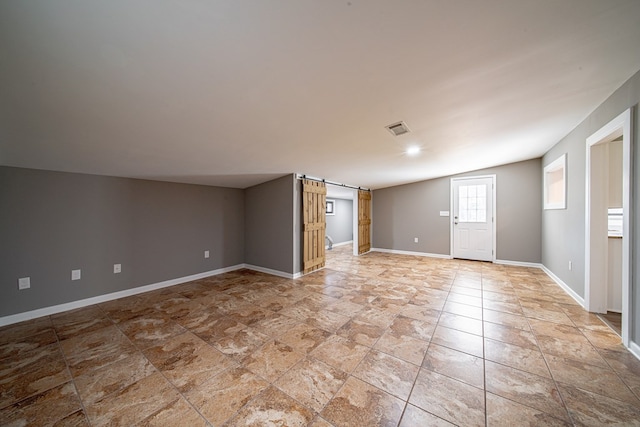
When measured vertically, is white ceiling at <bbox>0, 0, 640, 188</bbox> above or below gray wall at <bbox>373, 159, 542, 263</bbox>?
above

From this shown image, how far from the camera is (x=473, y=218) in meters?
5.61

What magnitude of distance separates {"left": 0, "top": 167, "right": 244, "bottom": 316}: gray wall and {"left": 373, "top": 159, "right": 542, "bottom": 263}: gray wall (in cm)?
482

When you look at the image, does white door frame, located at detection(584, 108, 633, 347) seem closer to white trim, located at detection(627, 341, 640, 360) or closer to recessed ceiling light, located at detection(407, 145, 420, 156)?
white trim, located at detection(627, 341, 640, 360)

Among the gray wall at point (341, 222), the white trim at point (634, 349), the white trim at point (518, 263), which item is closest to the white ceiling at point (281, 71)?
the white trim at point (634, 349)

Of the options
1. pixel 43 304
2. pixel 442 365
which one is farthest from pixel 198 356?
pixel 43 304

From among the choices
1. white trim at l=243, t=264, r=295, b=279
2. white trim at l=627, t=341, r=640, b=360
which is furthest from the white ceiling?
white trim at l=243, t=264, r=295, b=279

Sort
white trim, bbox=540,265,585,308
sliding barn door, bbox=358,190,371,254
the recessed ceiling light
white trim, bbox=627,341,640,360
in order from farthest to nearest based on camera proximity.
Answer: sliding barn door, bbox=358,190,371,254, the recessed ceiling light, white trim, bbox=540,265,585,308, white trim, bbox=627,341,640,360

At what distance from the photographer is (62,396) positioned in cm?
155

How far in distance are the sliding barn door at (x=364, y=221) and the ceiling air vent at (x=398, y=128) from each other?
390 centimetres

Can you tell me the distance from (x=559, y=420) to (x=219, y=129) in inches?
129

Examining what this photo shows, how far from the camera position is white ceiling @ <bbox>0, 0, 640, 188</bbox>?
1.09 metres

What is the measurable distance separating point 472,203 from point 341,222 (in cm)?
424

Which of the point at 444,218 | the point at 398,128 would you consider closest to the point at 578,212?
the point at 398,128

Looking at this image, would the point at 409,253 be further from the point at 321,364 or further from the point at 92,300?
the point at 92,300
